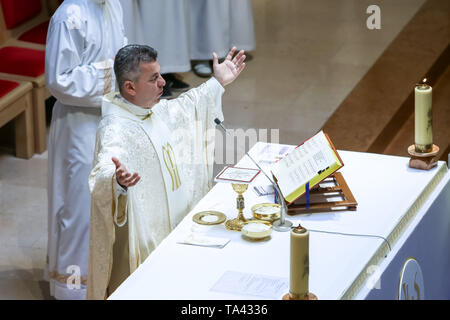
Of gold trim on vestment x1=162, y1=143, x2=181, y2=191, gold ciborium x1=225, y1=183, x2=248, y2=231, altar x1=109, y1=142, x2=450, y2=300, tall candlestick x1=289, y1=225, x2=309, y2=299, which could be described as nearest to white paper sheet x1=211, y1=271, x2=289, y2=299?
altar x1=109, y1=142, x2=450, y2=300

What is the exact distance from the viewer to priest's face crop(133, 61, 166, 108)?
4195 mm

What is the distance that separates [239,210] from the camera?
3.94m

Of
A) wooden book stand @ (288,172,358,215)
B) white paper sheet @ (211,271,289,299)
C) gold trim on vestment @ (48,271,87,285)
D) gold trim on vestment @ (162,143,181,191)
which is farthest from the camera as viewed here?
gold trim on vestment @ (48,271,87,285)

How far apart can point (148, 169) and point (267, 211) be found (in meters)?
0.62

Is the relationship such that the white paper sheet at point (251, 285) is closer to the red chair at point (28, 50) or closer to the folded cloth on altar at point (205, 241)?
the folded cloth on altar at point (205, 241)

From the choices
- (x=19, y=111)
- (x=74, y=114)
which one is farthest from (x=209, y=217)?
(x=19, y=111)

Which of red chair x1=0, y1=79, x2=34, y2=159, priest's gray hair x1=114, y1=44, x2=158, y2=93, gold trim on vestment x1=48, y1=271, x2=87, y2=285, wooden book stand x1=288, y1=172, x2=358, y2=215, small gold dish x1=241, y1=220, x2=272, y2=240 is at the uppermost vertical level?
priest's gray hair x1=114, y1=44, x2=158, y2=93

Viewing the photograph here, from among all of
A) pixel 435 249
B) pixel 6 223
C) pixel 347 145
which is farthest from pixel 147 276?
pixel 347 145

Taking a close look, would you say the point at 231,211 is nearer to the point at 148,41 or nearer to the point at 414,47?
the point at 148,41

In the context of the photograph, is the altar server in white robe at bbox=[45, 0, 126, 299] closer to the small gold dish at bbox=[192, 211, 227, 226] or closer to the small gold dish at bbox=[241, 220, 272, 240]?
the small gold dish at bbox=[192, 211, 227, 226]

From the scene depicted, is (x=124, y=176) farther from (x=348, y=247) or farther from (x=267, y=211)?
(x=348, y=247)

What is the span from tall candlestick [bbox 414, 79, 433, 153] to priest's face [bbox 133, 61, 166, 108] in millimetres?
1127

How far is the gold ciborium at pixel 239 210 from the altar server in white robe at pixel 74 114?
123 centimetres
